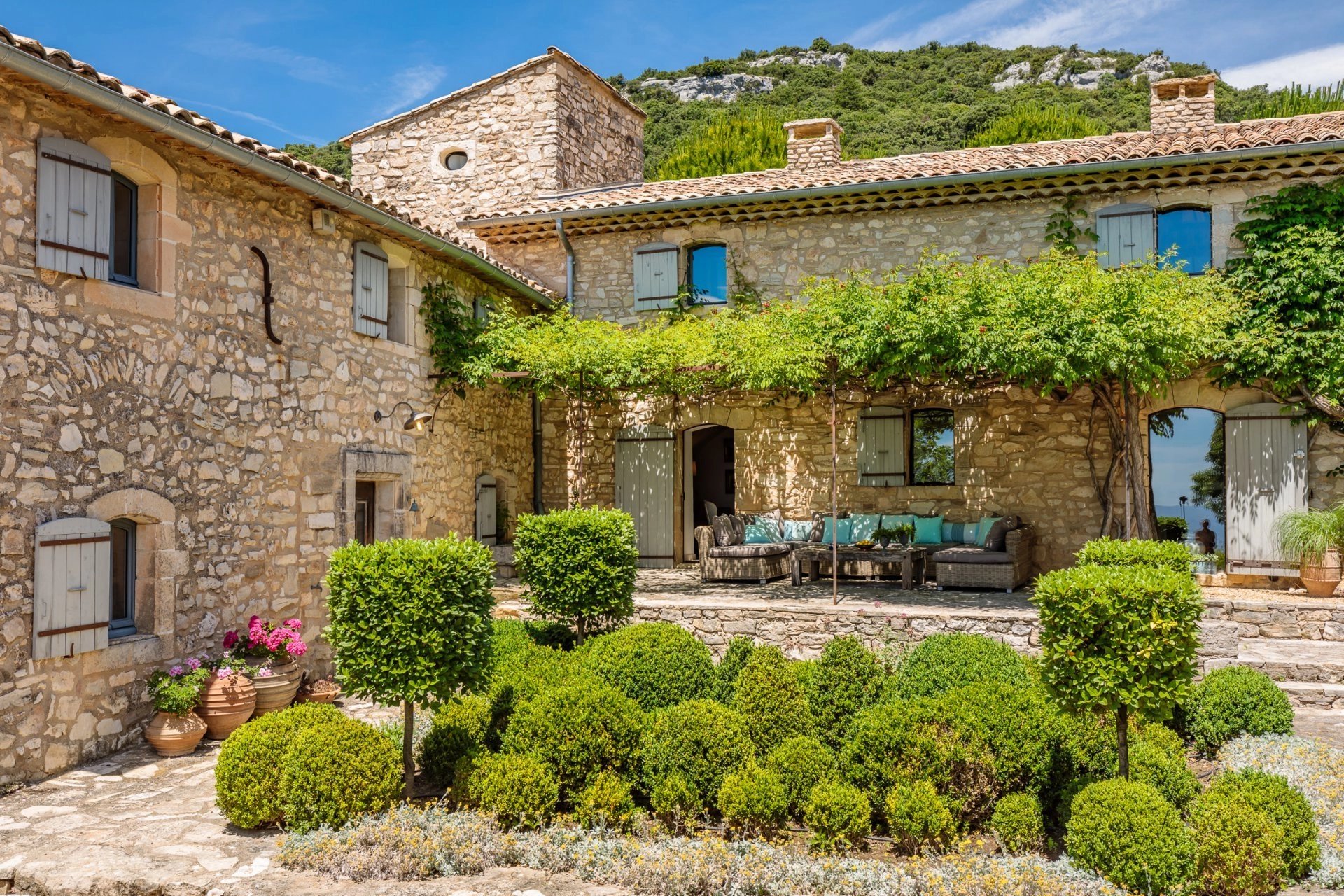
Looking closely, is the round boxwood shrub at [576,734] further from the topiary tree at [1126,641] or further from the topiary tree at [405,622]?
the topiary tree at [1126,641]

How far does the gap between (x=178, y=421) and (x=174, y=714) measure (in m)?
2.02

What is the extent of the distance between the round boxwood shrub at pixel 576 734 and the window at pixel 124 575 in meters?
2.96

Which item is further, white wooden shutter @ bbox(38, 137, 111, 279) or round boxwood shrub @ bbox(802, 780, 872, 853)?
white wooden shutter @ bbox(38, 137, 111, 279)

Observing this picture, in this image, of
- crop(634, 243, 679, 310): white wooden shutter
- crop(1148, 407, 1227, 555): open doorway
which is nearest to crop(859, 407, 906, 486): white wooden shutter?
crop(1148, 407, 1227, 555): open doorway

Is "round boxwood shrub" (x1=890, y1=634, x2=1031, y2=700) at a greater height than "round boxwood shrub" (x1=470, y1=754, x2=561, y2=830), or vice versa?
"round boxwood shrub" (x1=890, y1=634, x2=1031, y2=700)

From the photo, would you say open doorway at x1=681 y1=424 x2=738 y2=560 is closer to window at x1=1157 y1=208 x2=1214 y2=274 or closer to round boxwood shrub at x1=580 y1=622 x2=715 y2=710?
window at x1=1157 y1=208 x2=1214 y2=274

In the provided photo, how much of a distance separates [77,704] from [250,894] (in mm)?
2567

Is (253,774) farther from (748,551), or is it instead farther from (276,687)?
(748,551)

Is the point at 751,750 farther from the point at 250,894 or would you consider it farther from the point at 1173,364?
the point at 1173,364

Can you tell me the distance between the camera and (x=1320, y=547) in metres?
9.98

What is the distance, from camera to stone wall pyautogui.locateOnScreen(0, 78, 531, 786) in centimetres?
566

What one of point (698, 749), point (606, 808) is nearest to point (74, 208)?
point (606, 808)

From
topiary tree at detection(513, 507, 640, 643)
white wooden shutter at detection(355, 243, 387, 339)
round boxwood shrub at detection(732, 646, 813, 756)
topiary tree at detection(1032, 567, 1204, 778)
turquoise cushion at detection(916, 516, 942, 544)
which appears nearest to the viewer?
topiary tree at detection(1032, 567, 1204, 778)

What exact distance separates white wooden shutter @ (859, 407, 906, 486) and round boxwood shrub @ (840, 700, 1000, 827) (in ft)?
23.9
